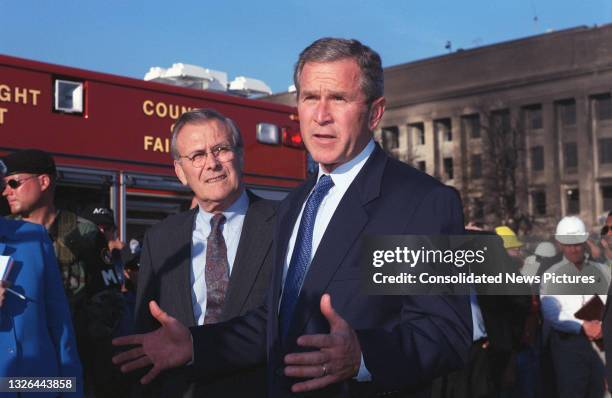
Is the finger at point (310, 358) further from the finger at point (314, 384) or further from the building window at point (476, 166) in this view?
the building window at point (476, 166)

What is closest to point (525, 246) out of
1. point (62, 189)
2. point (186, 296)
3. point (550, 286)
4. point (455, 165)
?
point (550, 286)

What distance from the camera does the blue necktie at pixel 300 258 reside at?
2.75 m

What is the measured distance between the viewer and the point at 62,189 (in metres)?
7.92

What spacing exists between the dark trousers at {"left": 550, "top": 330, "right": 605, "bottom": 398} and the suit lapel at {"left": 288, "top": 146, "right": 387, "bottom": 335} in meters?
6.88

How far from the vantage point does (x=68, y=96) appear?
8.23 metres

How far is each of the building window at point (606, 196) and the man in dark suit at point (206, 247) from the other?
68539mm

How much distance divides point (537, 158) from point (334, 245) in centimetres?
7310

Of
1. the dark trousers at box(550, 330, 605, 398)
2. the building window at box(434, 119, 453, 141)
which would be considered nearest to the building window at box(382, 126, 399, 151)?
the building window at box(434, 119, 453, 141)

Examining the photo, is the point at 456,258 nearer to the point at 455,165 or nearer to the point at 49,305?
the point at 49,305

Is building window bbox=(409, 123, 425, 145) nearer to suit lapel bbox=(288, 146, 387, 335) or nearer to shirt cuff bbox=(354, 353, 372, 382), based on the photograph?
suit lapel bbox=(288, 146, 387, 335)

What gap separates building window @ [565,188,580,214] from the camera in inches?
2783

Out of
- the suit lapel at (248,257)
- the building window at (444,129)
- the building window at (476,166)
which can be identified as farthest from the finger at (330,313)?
the building window at (444,129)

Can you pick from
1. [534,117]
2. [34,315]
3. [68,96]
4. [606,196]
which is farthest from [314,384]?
[534,117]

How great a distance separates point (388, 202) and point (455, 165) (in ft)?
233
